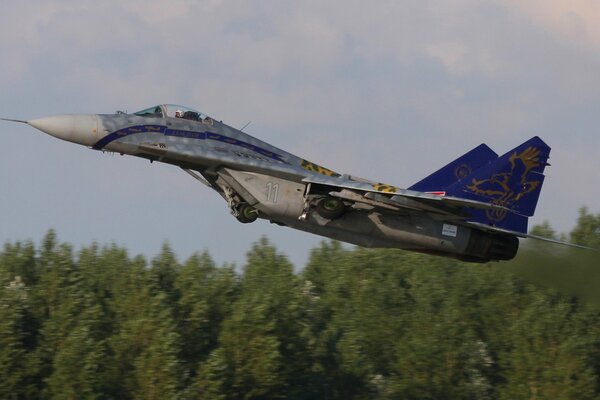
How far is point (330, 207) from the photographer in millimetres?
21422

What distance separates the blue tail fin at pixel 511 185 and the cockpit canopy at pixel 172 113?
18.4 feet

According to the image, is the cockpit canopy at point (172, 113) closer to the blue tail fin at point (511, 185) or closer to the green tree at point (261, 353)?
the blue tail fin at point (511, 185)

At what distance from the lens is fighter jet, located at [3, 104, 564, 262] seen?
2095 centimetres

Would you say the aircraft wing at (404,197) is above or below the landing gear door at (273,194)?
above

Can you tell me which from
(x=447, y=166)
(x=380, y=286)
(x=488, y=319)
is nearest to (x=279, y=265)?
(x=380, y=286)

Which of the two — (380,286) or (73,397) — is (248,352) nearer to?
(73,397)

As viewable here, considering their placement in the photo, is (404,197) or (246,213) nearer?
(404,197)

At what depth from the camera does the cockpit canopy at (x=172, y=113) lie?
21.3 m

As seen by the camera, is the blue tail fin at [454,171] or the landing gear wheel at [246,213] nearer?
the landing gear wheel at [246,213]

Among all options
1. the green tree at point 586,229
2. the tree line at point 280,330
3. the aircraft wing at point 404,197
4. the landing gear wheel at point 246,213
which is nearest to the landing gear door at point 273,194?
the landing gear wheel at point 246,213

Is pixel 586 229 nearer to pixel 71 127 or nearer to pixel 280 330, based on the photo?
pixel 280 330

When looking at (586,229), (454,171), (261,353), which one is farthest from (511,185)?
(586,229)

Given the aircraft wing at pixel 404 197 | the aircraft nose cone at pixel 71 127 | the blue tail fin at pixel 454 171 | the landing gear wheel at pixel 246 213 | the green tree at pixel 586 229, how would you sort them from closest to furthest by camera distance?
the aircraft nose cone at pixel 71 127, the aircraft wing at pixel 404 197, the landing gear wheel at pixel 246 213, the blue tail fin at pixel 454 171, the green tree at pixel 586 229

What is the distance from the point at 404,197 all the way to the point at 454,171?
242 centimetres
